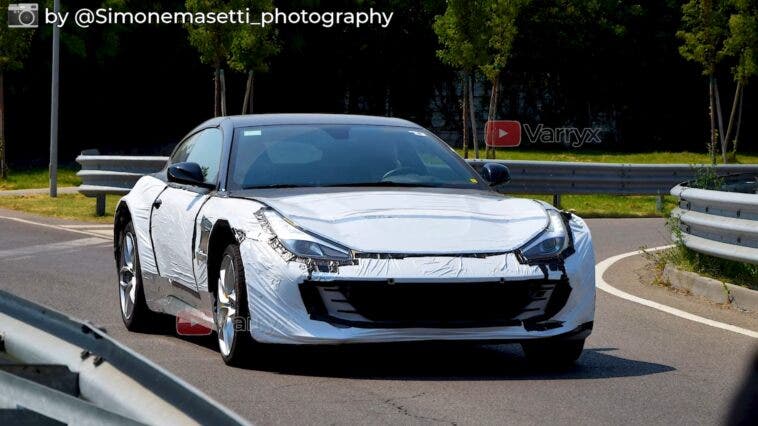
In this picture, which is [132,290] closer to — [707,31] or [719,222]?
[719,222]

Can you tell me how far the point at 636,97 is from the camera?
173 feet

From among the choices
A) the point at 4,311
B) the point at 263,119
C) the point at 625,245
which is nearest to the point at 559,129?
the point at 625,245

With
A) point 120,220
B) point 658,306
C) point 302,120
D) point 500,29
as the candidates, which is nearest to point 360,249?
point 302,120

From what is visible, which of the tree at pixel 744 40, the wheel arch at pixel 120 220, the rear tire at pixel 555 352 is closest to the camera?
the rear tire at pixel 555 352

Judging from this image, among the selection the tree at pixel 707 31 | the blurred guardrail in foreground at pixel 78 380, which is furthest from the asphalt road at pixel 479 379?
the tree at pixel 707 31

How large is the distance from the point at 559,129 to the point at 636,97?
125 inches

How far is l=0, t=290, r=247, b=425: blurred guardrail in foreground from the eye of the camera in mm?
2770

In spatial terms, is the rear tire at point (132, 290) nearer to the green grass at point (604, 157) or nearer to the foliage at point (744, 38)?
the green grass at point (604, 157)

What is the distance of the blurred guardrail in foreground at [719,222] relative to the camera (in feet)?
35.5

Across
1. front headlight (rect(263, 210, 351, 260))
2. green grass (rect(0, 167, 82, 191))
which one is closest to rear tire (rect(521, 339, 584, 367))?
front headlight (rect(263, 210, 351, 260))

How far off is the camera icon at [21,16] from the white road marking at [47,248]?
16489mm

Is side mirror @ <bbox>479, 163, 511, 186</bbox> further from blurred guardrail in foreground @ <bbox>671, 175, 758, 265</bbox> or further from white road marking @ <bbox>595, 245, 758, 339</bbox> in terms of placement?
blurred guardrail in foreground @ <bbox>671, 175, 758, 265</bbox>

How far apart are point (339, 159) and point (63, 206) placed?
15.8m

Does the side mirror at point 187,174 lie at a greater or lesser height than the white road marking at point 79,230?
greater
